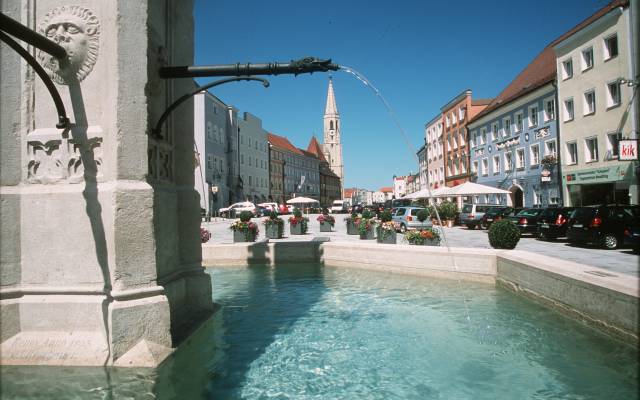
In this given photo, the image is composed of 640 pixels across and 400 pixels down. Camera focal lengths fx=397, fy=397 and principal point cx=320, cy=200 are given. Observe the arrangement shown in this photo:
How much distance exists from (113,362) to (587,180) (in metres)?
28.7

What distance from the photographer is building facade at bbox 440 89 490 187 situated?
4503 cm

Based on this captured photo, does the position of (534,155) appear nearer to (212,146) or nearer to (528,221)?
(528,221)

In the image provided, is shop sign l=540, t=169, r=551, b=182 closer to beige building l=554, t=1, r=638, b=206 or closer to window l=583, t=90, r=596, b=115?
beige building l=554, t=1, r=638, b=206

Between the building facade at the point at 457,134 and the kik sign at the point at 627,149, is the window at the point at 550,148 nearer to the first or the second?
the kik sign at the point at 627,149

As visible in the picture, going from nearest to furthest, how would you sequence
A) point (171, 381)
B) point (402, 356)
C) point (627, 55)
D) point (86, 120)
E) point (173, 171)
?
point (171, 381) → point (86, 120) → point (402, 356) → point (173, 171) → point (627, 55)

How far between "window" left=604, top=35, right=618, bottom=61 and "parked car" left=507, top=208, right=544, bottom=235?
11.1 m

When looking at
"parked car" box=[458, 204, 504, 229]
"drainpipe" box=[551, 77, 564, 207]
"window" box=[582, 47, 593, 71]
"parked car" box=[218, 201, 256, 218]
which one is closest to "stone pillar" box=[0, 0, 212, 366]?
"parked car" box=[458, 204, 504, 229]

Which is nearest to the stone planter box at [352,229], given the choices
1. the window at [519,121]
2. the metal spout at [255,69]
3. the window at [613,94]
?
the window at [613,94]

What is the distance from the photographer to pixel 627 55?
2209 cm

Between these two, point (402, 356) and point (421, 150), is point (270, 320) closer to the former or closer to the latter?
point (402, 356)

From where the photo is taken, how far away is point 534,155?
1262 inches

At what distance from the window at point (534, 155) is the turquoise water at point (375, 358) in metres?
27.9

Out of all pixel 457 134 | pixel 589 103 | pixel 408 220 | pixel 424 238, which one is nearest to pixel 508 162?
pixel 589 103

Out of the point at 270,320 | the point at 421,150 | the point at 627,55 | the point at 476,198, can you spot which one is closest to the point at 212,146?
the point at 476,198
